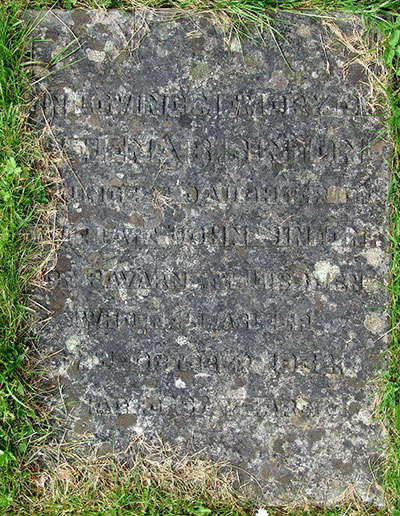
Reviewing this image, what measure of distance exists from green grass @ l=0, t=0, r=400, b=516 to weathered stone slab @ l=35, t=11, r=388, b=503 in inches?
4.8

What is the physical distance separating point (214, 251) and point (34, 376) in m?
1.07

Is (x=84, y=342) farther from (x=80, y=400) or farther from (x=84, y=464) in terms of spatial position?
(x=84, y=464)

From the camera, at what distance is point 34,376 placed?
2904 millimetres

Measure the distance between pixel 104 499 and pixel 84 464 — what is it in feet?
0.63

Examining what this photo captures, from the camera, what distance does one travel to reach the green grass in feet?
9.42

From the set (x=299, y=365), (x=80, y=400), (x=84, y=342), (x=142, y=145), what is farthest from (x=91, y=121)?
(x=299, y=365)

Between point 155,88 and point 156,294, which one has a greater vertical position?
point 155,88

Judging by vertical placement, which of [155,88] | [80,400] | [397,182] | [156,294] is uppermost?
[155,88]

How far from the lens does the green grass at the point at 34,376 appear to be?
287 cm

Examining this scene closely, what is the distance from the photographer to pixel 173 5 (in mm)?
2926

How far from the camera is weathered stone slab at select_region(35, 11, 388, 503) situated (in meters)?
2.88

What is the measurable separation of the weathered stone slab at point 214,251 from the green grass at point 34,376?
4.8 inches

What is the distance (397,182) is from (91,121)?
1.52 meters

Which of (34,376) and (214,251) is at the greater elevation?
(214,251)
